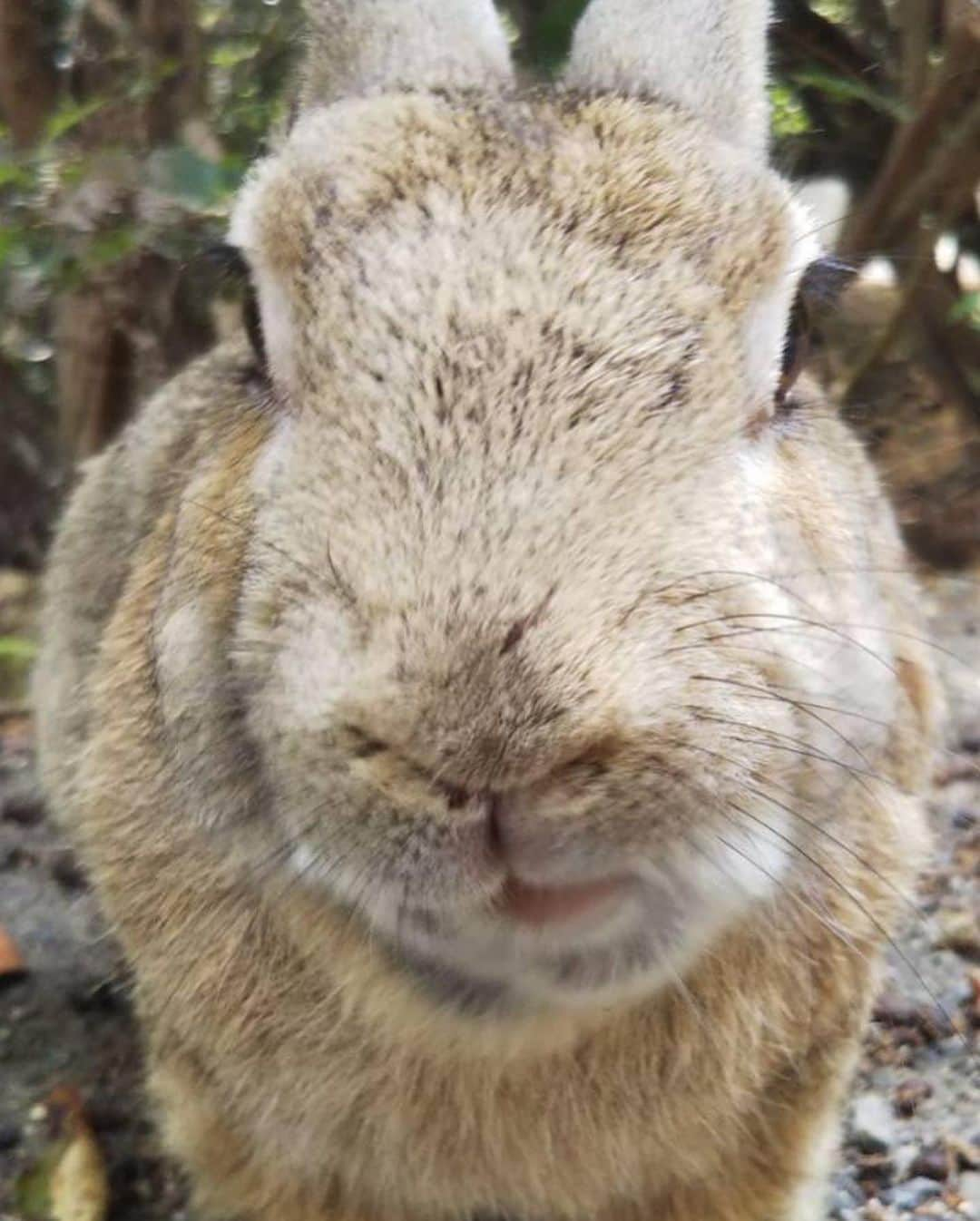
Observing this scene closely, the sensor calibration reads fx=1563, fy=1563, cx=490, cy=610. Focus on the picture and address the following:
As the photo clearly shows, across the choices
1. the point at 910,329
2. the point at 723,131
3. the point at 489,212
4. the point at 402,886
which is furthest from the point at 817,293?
the point at 910,329

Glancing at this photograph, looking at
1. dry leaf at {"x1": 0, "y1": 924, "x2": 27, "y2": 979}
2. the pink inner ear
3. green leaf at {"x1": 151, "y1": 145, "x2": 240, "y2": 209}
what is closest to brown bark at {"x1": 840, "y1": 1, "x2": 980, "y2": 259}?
green leaf at {"x1": 151, "y1": 145, "x2": 240, "y2": 209}

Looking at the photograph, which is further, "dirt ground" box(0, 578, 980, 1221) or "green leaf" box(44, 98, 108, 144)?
"green leaf" box(44, 98, 108, 144)

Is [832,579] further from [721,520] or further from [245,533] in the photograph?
[245,533]

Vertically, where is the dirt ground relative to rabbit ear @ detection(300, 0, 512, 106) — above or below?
below

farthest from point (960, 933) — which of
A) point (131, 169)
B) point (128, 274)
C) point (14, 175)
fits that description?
point (128, 274)

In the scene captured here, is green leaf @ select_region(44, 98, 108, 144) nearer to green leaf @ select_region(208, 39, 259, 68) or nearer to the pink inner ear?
green leaf @ select_region(208, 39, 259, 68)

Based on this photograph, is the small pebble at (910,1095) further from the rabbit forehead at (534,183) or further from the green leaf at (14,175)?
the green leaf at (14,175)

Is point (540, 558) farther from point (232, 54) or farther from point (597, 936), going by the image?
point (232, 54)
